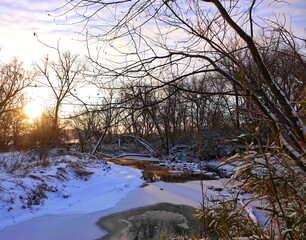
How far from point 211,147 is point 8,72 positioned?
17648mm

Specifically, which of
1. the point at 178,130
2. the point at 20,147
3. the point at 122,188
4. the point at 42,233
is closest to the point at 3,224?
the point at 42,233

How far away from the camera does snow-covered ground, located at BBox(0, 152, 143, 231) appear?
6.00 meters

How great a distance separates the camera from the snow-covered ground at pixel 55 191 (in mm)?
6004

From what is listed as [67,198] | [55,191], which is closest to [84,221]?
[67,198]

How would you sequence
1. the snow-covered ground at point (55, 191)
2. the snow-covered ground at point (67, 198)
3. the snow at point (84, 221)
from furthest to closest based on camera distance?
the snow-covered ground at point (55, 191), the snow-covered ground at point (67, 198), the snow at point (84, 221)

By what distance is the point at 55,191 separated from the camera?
7.66 m

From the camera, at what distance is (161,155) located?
21.1 m

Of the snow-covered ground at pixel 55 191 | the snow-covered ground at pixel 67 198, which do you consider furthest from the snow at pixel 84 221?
the snow-covered ground at pixel 55 191

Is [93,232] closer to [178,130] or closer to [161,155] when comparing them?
[161,155]

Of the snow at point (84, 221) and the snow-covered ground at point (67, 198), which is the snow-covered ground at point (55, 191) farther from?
the snow at point (84, 221)

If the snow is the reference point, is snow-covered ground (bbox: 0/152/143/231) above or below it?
above

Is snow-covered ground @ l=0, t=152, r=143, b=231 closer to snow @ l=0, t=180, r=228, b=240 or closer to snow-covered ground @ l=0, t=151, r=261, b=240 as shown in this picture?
snow-covered ground @ l=0, t=151, r=261, b=240

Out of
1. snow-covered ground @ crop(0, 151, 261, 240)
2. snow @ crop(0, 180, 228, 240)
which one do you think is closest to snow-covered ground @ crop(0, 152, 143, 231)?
snow-covered ground @ crop(0, 151, 261, 240)

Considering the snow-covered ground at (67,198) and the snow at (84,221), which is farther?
the snow-covered ground at (67,198)
